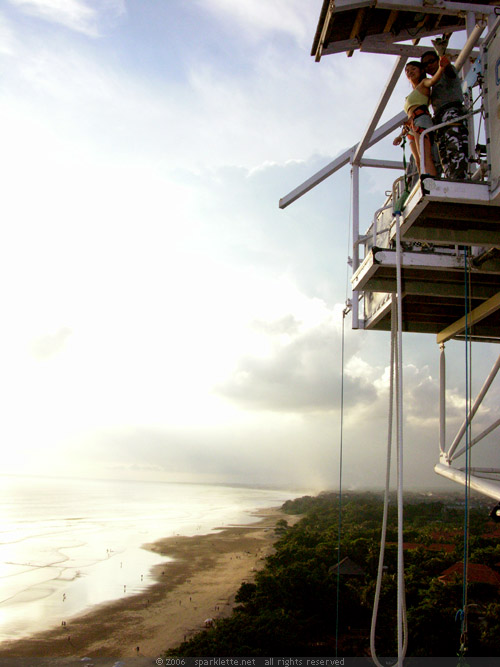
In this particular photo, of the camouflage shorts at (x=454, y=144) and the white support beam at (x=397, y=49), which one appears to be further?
the white support beam at (x=397, y=49)

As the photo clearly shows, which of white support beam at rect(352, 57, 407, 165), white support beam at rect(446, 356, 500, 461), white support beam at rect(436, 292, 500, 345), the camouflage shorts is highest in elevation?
white support beam at rect(352, 57, 407, 165)

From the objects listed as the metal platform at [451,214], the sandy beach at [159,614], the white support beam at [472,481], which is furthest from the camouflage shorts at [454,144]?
the sandy beach at [159,614]

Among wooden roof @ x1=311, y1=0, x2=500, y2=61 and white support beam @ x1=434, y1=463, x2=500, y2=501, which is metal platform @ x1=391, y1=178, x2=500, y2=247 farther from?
white support beam @ x1=434, y1=463, x2=500, y2=501

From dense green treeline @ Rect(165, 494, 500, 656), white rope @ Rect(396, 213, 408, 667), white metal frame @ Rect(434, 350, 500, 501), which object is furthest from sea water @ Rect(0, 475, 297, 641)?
white rope @ Rect(396, 213, 408, 667)

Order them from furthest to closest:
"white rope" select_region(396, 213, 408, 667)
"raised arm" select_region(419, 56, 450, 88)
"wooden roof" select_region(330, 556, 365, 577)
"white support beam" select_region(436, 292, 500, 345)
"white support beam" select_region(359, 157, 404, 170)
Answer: "wooden roof" select_region(330, 556, 365, 577) → "white support beam" select_region(359, 157, 404, 170) → "white support beam" select_region(436, 292, 500, 345) → "raised arm" select_region(419, 56, 450, 88) → "white rope" select_region(396, 213, 408, 667)

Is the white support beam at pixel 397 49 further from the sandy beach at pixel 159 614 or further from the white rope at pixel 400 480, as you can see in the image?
the sandy beach at pixel 159 614

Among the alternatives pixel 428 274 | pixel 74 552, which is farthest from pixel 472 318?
pixel 74 552

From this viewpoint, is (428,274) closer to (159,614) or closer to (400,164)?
(400,164)
